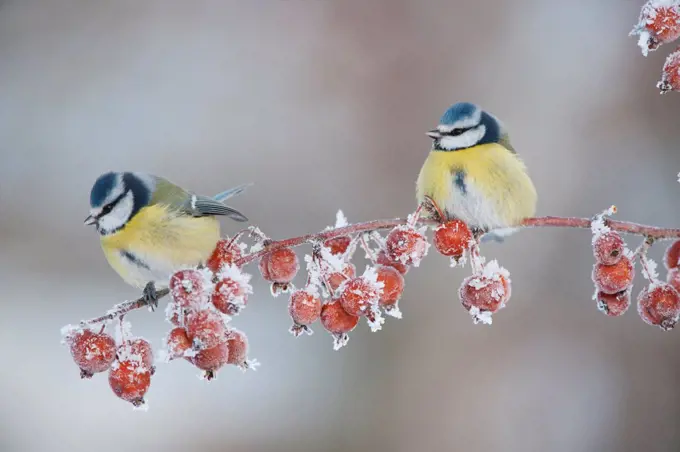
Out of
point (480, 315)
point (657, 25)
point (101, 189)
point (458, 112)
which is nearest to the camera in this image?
point (657, 25)

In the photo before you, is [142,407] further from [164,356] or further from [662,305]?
[662,305]

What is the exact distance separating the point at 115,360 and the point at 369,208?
150 centimetres

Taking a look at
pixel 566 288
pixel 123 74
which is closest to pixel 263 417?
pixel 566 288

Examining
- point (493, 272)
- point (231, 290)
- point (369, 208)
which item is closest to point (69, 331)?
point (231, 290)

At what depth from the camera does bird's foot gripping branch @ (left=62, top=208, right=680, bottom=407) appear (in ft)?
1.82

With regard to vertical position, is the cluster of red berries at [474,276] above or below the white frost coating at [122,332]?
below

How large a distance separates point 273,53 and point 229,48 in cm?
16

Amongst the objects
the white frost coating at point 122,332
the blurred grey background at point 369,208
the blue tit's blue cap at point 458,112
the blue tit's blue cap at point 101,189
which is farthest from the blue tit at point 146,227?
the blurred grey background at point 369,208

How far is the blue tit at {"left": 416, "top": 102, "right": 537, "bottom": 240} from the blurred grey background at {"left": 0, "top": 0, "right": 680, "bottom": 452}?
1.18m

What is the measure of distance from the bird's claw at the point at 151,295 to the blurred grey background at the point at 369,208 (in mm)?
1176

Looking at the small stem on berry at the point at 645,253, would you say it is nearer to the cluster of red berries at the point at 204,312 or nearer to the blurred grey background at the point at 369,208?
the cluster of red berries at the point at 204,312

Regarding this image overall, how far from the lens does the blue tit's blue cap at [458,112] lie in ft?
2.26

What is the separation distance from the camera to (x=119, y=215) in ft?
2.80

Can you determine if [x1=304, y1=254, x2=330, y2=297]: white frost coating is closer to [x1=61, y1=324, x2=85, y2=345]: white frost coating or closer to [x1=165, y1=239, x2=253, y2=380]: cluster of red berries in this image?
[x1=165, y1=239, x2=253, y2=380]: cluster of red berries
